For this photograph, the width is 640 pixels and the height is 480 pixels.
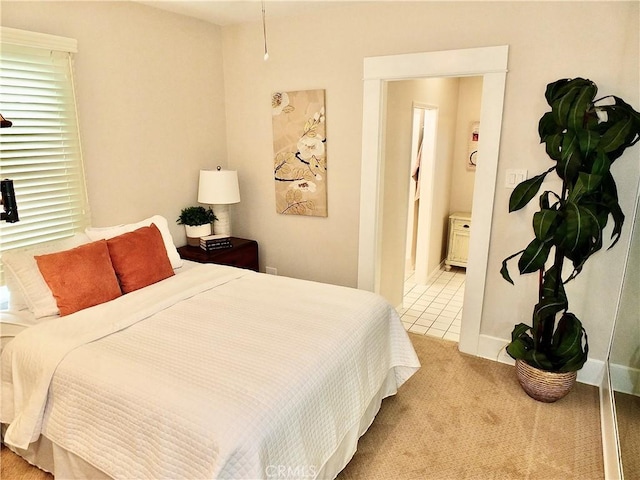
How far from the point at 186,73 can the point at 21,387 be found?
8.40ft

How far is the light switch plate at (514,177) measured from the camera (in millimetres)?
2752

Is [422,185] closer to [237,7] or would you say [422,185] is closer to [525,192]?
[525,192]

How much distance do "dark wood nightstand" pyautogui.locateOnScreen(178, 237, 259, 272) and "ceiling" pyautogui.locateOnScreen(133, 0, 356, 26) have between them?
1860mm

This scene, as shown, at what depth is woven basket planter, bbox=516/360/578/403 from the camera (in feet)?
8.20

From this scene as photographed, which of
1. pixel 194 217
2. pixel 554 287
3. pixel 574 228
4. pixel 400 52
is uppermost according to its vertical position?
pixel 400 52

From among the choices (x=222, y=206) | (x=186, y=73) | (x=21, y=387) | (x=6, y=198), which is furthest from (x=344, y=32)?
(x=21, y=387)

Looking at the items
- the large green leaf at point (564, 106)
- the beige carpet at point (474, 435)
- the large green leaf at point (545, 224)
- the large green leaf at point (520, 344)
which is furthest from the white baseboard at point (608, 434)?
the large green leaf at point (564, 106)

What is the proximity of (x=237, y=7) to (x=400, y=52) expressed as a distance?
4.19 feet

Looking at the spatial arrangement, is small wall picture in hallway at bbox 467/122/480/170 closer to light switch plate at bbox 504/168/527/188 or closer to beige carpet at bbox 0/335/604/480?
light switch plate at bbox 504/168/527/188

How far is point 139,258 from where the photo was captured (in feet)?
8.66

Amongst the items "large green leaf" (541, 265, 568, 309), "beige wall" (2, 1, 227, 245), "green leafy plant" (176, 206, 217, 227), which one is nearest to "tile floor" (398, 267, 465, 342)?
"large green leaf" (541, 265, 568, 309)

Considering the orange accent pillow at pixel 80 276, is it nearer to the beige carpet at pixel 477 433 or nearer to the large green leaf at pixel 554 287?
the beige carpet at pixel 477 433

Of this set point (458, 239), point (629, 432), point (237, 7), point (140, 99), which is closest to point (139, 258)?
point (140, 99)

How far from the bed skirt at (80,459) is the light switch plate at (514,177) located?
1665 mm
